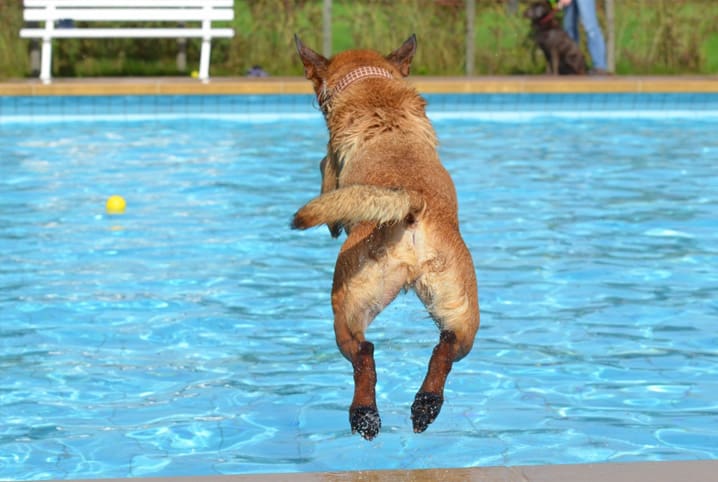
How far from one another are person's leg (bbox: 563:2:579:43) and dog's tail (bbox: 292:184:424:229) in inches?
541

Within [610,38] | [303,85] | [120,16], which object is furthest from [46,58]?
[610,38]

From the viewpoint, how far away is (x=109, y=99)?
15.5 meters

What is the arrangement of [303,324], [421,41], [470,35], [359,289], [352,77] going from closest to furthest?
1. [359,289]
2. [352,77]
3. [303,324]
4. [470,35]
5. [421,41]

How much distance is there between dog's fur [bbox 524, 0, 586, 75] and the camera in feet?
54.3

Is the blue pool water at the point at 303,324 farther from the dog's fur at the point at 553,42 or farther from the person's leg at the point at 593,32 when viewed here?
the person's leg at the point at 593,32

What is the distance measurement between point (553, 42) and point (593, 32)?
0.90m

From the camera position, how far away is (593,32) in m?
17.2

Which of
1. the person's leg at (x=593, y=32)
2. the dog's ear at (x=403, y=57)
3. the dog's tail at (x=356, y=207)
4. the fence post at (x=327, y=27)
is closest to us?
the dog's tail at (x=356, y=207)

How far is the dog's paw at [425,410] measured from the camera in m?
4.07

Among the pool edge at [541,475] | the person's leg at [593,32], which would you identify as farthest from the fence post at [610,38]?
the pool edge at [541,475]

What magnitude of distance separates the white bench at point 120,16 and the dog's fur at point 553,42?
4020 mm

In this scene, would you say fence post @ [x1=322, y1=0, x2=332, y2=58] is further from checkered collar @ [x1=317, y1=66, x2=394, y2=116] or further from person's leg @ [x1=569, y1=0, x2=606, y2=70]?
checkered collar @ [x1=317, y1=66, x2=394, y2=116]

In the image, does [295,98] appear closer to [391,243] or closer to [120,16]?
[120,16]

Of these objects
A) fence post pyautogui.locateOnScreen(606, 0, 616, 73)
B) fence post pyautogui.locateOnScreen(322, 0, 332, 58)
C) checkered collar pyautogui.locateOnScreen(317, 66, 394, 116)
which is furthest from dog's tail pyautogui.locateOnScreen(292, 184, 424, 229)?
fence post pyautogui.locateOnScreen(606, 0, 616, 73)
